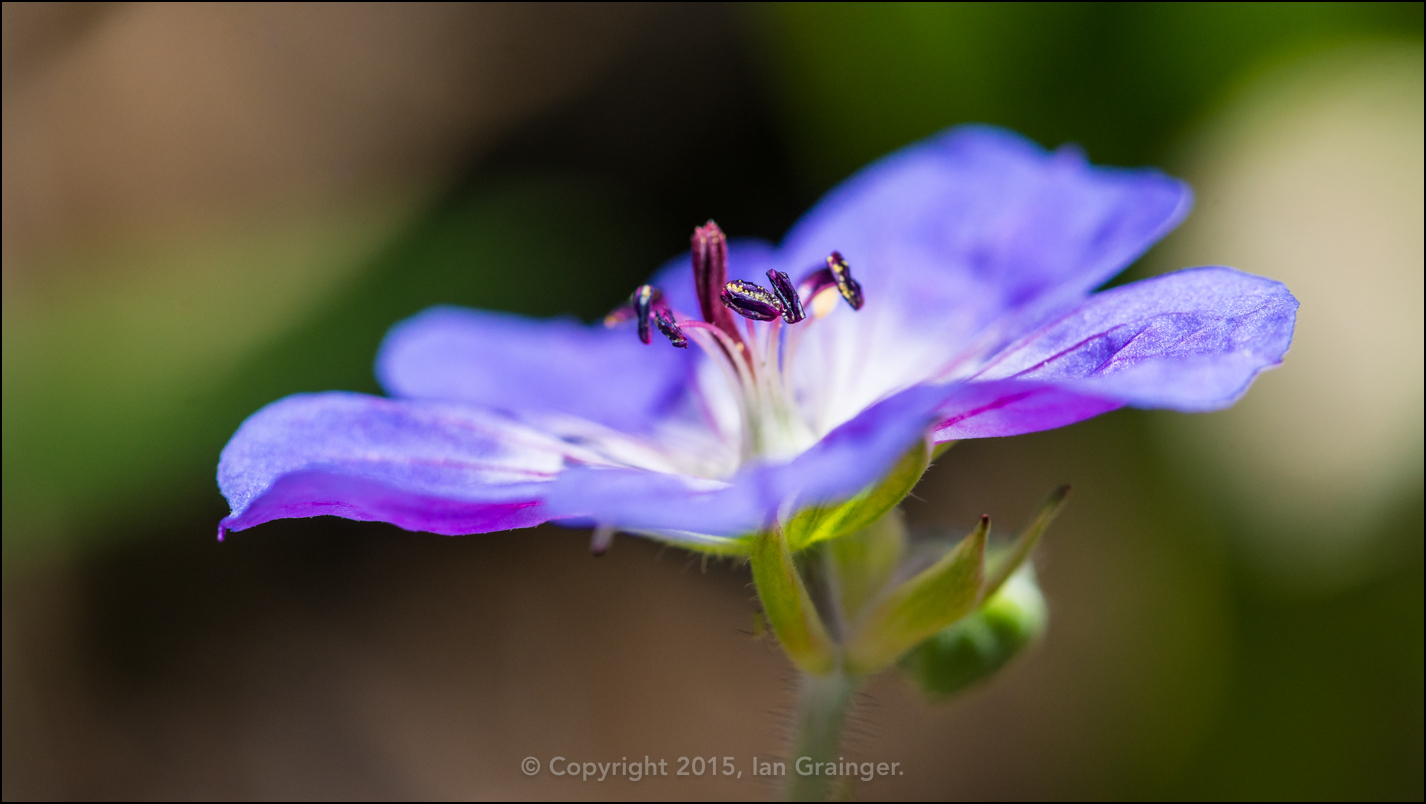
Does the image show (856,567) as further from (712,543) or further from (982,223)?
(982,223)

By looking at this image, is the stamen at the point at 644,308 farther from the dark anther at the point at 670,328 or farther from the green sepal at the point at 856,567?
the green sepal at the point at 856,567

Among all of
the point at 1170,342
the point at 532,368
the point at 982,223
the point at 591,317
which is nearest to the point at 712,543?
the point at 1170,342

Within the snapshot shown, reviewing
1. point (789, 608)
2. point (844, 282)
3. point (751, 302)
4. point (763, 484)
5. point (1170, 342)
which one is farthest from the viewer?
point (844, 282)

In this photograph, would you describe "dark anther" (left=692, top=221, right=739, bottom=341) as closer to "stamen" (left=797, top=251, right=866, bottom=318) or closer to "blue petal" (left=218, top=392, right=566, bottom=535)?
"stamen" (left=797, top=251, right=866, bottom=318)

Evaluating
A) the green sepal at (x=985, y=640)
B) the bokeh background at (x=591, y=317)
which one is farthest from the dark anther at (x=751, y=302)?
the bokeh background at (x=591, y=317)

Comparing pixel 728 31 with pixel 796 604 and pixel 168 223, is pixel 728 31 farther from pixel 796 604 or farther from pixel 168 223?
pixel 796 604

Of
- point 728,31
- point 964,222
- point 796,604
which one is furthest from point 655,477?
point 728,31
